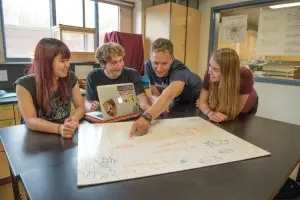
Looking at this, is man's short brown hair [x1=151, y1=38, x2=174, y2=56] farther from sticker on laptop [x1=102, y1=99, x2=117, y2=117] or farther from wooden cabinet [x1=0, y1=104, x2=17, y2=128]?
wooden cabinet [x1=0, y1=104, x2=17, y2=128]

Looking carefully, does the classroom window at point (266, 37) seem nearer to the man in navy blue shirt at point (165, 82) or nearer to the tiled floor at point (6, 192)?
the man in navy blue shirt at point (165, 82)

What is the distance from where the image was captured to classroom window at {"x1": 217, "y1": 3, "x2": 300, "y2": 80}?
9.05ft

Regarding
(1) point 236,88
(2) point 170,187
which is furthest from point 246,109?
(2) point 170,187

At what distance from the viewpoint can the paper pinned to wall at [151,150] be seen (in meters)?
0.67

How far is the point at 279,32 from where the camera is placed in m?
2.85

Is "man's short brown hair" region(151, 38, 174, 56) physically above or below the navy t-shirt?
→ above

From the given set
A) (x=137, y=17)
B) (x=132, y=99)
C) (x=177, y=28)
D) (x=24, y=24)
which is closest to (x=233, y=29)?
(x=177, y=28)

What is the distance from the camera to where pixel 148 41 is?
11.0ft

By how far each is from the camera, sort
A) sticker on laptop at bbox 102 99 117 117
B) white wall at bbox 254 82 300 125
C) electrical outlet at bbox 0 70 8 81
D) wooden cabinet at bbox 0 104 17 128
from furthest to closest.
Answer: white wall at bbox 254 82 300 125 → electrical outlet at bbox 0 70 8 81 → wooden cabinet at bbox 0 104 17 128 → sticker on laptop at bbox 102 99 117 117

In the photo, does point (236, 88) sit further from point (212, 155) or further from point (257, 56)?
point (257, 56)

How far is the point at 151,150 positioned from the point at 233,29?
306 cm

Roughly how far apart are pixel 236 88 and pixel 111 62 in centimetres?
87

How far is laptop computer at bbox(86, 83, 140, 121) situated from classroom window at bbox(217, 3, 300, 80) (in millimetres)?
2484

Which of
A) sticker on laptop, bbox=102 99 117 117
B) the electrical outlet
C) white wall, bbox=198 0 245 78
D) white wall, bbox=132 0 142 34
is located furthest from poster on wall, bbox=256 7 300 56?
the electrical outlet
